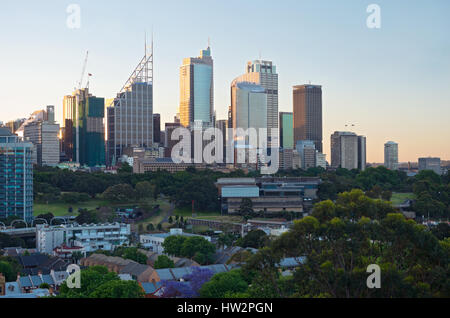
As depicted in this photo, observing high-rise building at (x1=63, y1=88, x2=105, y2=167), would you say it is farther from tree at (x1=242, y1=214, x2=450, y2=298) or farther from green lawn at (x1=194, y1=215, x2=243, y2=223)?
tree at (x1=242, y1=214, x2=450, y2=298)

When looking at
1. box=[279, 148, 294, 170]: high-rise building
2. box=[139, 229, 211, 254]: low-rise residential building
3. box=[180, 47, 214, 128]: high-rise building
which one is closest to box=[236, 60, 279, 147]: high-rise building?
box=[180, 47, 214, 128]: high-rise building

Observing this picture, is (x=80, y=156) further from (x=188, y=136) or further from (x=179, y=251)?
(x=179, y=251)

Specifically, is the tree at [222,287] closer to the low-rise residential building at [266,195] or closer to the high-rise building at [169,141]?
the low-rise residential building at [266,195]

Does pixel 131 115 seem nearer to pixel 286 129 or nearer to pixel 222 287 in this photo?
pixel 286 129

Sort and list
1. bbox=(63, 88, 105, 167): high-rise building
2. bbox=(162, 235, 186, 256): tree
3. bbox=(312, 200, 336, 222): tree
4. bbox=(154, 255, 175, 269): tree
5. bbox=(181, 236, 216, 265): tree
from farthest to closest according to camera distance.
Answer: bbox=(63, 88, 105, 167): high-rise building → bbox=(162, 235, 186, 256): tree → bbox=(181, 236, 216, 265): tree → bbox=(154, 255, 175, 269): tree → bbox=(312, 200, 336, 222): tree

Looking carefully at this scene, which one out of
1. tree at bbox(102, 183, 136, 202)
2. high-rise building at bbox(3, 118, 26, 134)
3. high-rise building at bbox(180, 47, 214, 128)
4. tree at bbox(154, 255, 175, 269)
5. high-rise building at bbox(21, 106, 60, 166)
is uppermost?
high-rise building at bbox(180, 47, 214, 128)

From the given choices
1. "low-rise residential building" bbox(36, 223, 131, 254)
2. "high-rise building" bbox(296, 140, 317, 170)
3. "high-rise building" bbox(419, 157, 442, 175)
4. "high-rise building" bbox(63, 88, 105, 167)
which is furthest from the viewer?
"high-rise building" bbox(419, 157, 442, 175)
